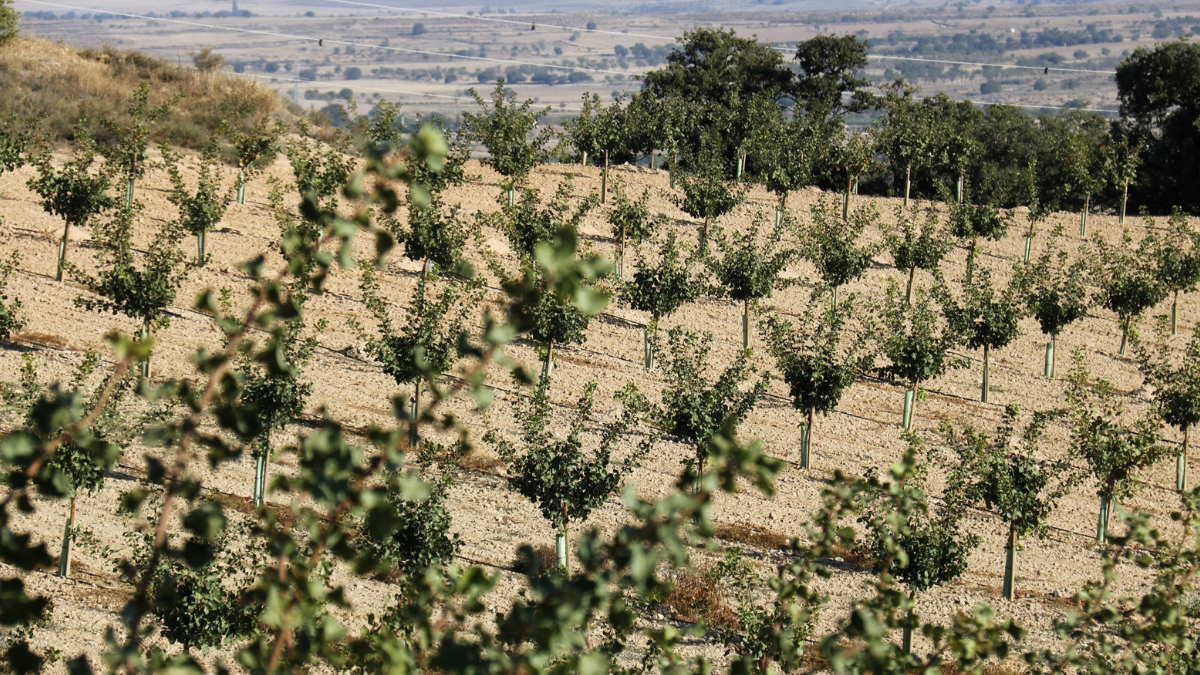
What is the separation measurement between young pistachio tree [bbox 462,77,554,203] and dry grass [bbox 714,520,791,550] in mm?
18444

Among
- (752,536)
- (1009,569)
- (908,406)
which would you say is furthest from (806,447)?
(1009,569)

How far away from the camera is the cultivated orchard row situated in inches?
159

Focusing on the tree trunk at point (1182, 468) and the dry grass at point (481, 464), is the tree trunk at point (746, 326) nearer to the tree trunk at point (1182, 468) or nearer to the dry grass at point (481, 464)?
the dry grass at point (481, 464)

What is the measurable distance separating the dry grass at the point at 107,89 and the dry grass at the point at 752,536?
2805 cm

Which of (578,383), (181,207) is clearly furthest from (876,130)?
(181,207)

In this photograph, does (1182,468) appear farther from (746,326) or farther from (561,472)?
(561,472)

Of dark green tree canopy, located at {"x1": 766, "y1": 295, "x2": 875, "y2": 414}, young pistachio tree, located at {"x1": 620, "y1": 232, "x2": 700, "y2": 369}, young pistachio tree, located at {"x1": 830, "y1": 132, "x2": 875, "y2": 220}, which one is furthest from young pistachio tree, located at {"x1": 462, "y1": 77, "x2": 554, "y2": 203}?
dark green tree canopy, located at {"x1": 766, "y1": 295, "x2": 875, "y2": 414}

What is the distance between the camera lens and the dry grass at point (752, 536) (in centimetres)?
1734

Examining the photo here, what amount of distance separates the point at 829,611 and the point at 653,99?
3431cm

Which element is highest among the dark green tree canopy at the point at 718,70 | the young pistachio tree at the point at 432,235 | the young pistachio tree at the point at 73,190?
the dark green tree canopy at the point at 718,70

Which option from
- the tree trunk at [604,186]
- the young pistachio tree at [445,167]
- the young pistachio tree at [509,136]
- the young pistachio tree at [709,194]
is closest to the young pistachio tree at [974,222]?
the young pistachio tree at [709,194]

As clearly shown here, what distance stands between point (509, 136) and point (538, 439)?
23793mm

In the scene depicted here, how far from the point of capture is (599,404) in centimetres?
2270

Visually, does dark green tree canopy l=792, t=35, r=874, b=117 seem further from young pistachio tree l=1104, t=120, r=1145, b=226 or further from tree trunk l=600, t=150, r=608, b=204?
tree trunk l=600, t=150, r=608, b=204
